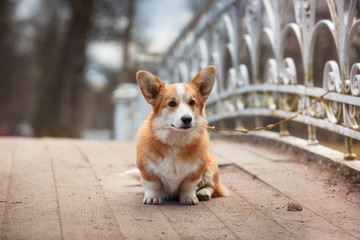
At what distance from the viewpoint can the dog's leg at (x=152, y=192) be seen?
272cm

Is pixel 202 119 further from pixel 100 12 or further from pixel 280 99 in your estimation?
pixel 100 12

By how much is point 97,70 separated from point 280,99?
59.6 feet

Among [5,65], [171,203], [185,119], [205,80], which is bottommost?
[171,203]

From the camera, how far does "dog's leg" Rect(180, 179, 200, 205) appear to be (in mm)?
2750

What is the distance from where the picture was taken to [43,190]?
9.59 ft

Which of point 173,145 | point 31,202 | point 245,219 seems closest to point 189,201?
point 173,145

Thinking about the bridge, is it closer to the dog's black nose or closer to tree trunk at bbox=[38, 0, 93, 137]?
the dog's black nose

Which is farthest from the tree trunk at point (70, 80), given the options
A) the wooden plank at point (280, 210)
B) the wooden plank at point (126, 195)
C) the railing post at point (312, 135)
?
the wooden plank at point (280, 210)

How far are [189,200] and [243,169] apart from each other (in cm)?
99

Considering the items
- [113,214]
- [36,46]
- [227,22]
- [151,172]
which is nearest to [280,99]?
[227,22]

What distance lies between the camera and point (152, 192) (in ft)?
9.02

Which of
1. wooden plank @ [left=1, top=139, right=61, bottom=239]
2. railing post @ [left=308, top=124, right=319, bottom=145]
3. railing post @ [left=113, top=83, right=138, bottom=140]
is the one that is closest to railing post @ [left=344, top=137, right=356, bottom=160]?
railing post @ [left=308, top=124, right=319, bottom=145]

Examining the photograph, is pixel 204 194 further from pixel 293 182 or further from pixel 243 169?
pixel 243 169

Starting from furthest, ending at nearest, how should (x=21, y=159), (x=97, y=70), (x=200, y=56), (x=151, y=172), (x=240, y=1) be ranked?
(x=97, y=70)
(x=200, y=56)
(x=240, y=1)
(x=21, y=159)
(x=151, y=172)
